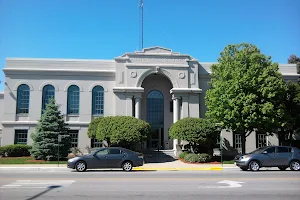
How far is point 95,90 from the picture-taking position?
30969mm

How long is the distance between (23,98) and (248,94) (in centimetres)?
2252

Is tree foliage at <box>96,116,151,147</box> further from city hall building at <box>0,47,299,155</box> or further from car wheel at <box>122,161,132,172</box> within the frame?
car wheel at <box>122,161,132,172</box>

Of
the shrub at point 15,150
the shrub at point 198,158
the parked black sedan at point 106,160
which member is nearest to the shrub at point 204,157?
the shrub at point 198,158

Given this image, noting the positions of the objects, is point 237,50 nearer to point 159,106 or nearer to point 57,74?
Result: point 159,106

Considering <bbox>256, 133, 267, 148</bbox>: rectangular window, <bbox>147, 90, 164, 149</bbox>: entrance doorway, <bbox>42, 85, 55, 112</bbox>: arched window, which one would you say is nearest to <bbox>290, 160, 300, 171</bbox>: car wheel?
<bbox>256, 133, 267, 148</bbox>: rectangular window

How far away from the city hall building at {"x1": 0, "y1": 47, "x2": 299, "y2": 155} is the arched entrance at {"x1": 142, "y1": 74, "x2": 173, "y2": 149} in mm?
205

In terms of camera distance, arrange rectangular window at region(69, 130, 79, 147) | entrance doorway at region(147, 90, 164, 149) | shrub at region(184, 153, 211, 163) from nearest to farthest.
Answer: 1. shrub at region(184, 153, 211, 163)
2. rectangular window at region(69, 130, 79, 147)
3. entrance doorway at region(147, 90, 164, 149)

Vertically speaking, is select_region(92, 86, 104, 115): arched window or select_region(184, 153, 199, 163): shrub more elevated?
select_region(92, 86, 104, 115): arched window

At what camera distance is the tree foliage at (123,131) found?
77.0 feet

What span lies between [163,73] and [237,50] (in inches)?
319

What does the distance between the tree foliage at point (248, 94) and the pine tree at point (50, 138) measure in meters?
13.1

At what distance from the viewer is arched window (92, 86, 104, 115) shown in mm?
30722

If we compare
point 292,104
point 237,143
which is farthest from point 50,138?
point 292,104

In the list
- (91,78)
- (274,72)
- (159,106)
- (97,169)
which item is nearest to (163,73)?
(159,106)
